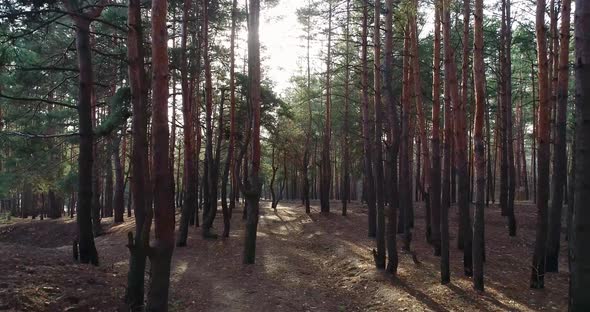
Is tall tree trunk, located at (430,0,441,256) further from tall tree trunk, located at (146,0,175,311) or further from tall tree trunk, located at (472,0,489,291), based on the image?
tall tree trunk, located at (146,0,175,311)

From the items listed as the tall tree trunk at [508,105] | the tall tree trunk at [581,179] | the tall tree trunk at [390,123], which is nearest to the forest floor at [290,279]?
the tall tree trunk at [390,123]

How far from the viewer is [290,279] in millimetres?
11492

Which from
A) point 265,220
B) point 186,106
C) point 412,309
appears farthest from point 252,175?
point 265,220

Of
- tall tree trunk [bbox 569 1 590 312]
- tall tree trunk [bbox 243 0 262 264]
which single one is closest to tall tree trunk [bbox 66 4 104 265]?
tall tree trunk [bbox 243 0 262 264]

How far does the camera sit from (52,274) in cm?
833

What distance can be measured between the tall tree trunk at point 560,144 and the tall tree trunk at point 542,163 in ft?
1.09

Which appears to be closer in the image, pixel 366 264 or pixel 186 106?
pixel 366 264

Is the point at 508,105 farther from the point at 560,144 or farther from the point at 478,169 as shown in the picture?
the point at 478,169

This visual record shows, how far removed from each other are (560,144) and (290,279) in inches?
302

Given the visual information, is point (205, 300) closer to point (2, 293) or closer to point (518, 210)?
point (2, 293)

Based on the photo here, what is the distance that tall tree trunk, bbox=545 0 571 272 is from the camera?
1023cm

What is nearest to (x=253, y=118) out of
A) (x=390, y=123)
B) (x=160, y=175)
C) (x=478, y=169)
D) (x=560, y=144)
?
(x=390, y=123)

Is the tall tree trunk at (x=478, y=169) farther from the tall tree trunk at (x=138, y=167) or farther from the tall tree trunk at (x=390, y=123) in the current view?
the tall tree trunk at (x=138, y=167)

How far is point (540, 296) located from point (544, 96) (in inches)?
172
